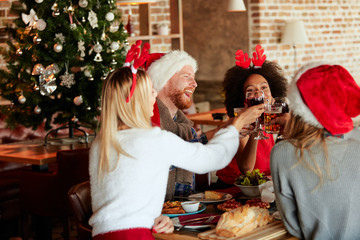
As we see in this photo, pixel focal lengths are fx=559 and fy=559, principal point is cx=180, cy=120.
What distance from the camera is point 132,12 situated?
6.86 m

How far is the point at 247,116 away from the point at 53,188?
6.23ft

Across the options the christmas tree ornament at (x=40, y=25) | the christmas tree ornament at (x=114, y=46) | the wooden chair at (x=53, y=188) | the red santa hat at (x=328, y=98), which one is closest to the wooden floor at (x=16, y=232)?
the wooden chair at (x=53, y=188)

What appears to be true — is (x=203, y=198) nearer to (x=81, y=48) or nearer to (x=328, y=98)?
(x=328, y=98)

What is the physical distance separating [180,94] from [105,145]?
41.1 inches

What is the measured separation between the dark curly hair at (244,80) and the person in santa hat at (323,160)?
1.41m

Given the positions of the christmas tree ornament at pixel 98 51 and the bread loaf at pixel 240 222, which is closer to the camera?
the bread loaf at pixel 240 222

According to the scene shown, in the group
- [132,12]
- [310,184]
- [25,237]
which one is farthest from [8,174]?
[310,184]

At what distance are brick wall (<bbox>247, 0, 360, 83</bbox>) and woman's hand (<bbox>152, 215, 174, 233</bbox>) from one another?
19.2 ft

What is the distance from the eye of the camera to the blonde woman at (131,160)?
2.01 metres

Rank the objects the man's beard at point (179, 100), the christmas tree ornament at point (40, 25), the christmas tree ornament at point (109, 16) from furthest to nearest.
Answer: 1. the christmas tree ornament at point (109, 16)
2. the christmas tree ornament at point (40, 25)
3. the man's beard at point (179, 100)

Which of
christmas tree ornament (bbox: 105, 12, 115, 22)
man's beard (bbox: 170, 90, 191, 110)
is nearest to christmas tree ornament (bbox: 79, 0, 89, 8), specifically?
christmas tree ornament (bbox: 105, 12, 115, 22)

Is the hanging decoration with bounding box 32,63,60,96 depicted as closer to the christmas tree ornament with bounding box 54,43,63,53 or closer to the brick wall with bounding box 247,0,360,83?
the christmas tree ornament with bounding box 54,43,63,53

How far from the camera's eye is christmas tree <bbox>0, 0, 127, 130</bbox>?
4.33 meters

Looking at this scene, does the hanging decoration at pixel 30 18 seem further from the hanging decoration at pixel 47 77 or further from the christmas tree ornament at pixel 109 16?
the christmas tree ornament at pixel 109 16
